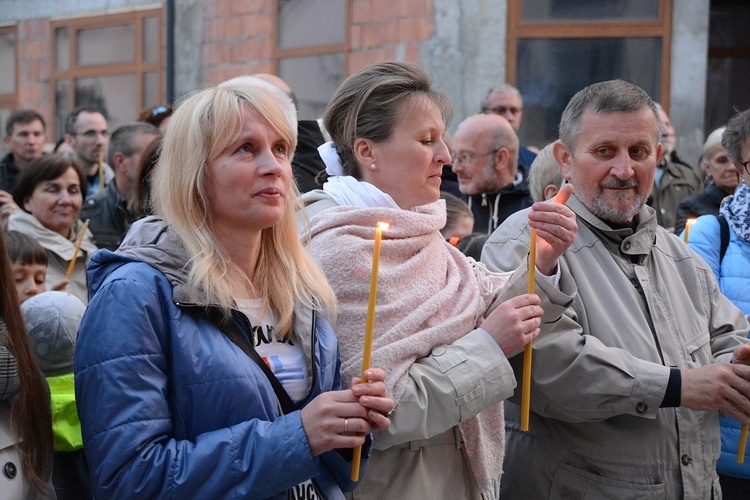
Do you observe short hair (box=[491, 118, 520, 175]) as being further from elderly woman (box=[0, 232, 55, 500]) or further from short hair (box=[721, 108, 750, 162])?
elderly woman (box=[0, 232, 55, 500])

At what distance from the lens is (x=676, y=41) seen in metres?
8.32

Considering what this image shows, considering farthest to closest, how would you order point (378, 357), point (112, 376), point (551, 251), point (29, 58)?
point (29, 58), point (551, 251), point (378, 357), point (112, 376)

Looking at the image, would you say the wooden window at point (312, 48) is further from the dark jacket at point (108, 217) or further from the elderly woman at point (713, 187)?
the elderly woman at point (713, 187)

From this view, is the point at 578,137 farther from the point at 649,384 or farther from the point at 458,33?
the point at 458,33

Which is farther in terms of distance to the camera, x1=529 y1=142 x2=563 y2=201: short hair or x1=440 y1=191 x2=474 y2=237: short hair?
x1=440 y1=191 x2=474 y2=237: short hair

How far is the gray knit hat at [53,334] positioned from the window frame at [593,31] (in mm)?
6212

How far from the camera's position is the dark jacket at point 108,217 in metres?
5.61

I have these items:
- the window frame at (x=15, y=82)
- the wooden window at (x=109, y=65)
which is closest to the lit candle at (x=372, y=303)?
the wooden window at (x=109, y=65)

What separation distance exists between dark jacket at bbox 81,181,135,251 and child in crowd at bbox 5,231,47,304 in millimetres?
1309

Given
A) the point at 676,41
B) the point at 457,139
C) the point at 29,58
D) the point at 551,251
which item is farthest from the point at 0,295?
the point at 29,58

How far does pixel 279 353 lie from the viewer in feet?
7.95

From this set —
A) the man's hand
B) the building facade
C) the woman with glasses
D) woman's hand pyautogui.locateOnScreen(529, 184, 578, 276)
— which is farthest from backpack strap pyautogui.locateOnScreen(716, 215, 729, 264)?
the building facade

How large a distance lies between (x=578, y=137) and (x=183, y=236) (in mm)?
1522

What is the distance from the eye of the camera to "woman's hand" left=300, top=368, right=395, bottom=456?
2182mm
